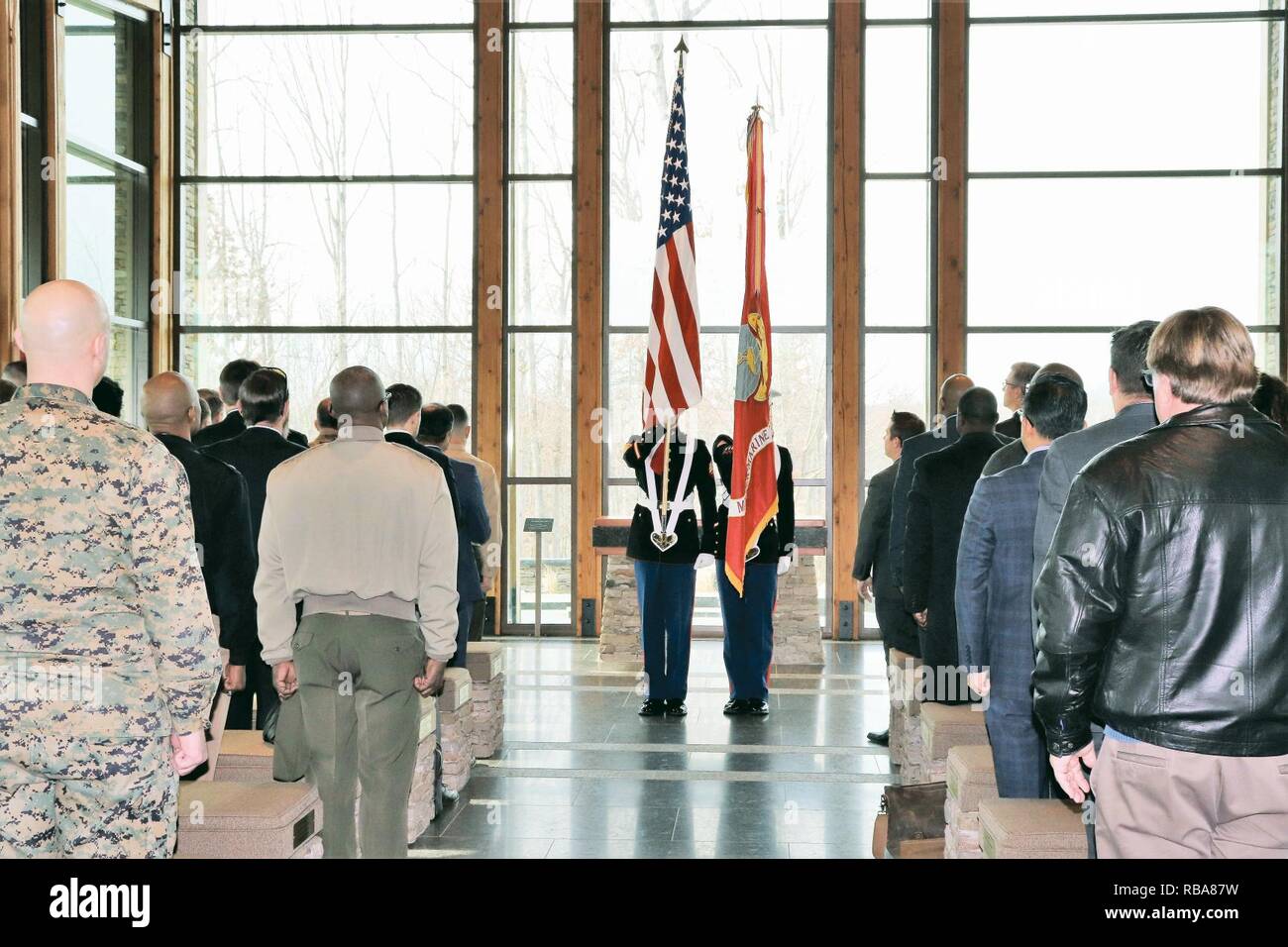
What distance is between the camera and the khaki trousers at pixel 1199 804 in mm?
2588

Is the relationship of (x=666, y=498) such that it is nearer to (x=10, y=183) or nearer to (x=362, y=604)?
(x=362, y=604)

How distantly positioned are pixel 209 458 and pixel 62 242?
273 inches

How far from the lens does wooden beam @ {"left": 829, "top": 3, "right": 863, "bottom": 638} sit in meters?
11.9

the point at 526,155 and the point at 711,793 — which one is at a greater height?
the point at 526,155

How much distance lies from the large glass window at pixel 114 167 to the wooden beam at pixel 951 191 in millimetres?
7135

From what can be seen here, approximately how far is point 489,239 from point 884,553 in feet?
20.1

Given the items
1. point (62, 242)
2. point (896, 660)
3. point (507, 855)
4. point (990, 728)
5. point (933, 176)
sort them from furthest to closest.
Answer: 1. point (933, 176)
2. point (62, 242)
3. point (896, 660)
4. point (507, 855)
5. point (990, 728)

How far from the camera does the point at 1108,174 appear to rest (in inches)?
472

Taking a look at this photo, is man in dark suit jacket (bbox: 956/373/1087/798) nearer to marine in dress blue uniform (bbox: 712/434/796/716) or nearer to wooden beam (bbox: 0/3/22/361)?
marine in dress blue uniform (bbox: 712/434/796/716)

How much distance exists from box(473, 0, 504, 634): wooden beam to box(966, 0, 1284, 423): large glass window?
4.23 m

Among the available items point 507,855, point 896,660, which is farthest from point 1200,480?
point 896,660

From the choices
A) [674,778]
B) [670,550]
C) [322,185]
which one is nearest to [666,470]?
[670,550]

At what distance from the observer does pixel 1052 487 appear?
369cm

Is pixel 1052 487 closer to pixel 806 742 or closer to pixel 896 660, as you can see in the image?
pixel 896 660
